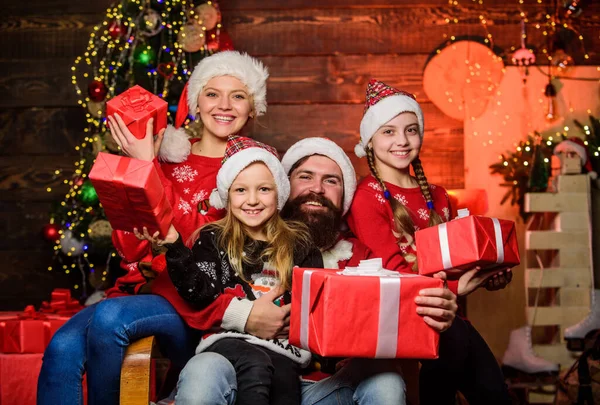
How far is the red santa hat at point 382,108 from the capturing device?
297 centimetres

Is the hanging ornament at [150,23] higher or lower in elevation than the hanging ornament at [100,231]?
higher

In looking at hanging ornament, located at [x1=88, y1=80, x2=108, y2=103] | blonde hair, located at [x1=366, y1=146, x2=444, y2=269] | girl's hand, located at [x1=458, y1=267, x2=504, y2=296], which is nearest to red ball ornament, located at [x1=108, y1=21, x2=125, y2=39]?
hanging ornament, located at [x1=88, y1=80, x2=108, y2=103]

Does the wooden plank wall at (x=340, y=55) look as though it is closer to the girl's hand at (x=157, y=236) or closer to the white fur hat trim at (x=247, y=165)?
the white fur hat trim at (x=247, y=165)

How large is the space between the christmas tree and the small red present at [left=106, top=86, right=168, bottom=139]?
126cm

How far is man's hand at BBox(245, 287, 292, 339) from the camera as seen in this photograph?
2.34 metres

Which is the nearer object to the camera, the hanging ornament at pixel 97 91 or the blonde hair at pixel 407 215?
the blonde hair at pixel 407 215

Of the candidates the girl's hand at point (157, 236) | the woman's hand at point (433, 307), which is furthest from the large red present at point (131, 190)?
the woman's hand at point (433, 307)

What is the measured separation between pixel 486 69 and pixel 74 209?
7.66ft

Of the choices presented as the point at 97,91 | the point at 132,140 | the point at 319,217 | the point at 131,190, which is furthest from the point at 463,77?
the point at 131,190

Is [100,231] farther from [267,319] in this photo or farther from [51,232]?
[267,319]

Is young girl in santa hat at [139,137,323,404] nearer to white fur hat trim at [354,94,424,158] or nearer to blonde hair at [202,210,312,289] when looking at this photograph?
→ blonde hair at [202,210,312,289]

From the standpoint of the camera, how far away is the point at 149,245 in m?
2.59

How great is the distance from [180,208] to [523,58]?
2211 millimetres

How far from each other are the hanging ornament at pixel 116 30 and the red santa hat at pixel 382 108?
1.44 metres
